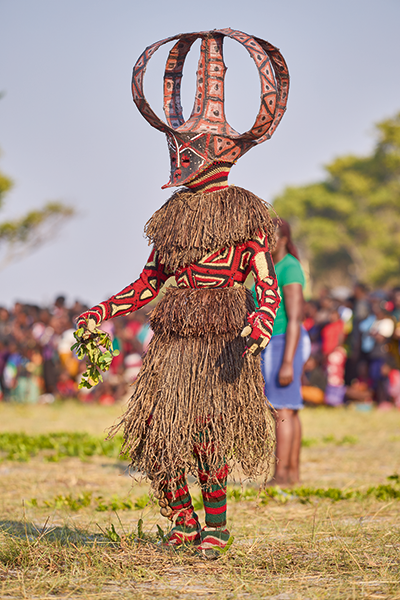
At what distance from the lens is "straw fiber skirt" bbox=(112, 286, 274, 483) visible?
3.39m

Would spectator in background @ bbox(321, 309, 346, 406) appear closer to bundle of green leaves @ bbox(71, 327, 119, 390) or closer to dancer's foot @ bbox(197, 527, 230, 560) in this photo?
dancer's foot @ bbox(197, 527, 230, 560)

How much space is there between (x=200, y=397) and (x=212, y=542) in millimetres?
735

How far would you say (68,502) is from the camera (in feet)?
15.9

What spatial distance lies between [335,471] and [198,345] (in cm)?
369

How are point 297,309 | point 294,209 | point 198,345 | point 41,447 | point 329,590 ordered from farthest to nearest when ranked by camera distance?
point 294,209, point 41,447, point 297,309, point 198,345, point 329,590

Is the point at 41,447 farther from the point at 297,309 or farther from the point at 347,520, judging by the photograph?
the point at 347,520

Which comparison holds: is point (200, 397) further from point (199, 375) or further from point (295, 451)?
point (295, 451)

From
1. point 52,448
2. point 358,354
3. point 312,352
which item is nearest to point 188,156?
point 52,448

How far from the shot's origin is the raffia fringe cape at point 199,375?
3396 mm

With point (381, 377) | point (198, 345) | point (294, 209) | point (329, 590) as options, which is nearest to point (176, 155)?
point (198, 345)

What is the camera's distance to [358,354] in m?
12.4

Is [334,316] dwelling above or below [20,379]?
above

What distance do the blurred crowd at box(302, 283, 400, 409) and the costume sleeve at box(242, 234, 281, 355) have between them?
8614 mm

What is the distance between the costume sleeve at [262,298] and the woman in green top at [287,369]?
2030 millimetres
